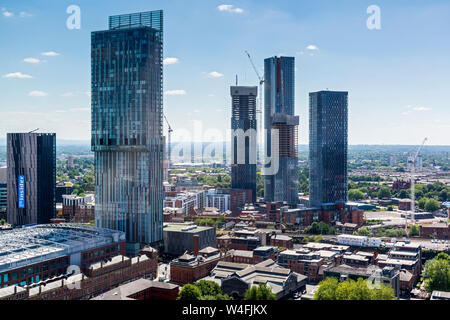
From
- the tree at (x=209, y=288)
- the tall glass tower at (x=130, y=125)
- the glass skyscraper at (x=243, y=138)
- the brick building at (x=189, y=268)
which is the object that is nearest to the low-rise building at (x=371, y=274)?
the tree at (x=209, y=288)

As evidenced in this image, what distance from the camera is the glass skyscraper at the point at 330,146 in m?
69.9

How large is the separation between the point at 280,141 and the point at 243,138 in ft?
24.9

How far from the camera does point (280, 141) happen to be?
76062mm

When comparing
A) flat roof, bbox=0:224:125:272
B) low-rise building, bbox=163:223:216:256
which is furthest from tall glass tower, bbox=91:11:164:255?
flat roof, bbox=0:224:125:272

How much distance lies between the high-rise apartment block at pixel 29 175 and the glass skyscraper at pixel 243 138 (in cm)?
3381

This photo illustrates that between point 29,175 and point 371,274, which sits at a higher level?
point 29,175

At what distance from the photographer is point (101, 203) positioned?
41719 mm

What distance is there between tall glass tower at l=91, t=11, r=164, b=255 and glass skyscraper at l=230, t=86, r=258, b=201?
37821 mm

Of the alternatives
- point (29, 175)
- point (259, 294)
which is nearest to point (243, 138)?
point (29, 175)

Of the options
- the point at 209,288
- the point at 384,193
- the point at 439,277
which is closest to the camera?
the point at 209,288

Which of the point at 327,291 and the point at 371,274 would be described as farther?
the point at 371,274

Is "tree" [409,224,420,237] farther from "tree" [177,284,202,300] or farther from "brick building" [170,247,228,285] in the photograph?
"tree" [177,284,202,300]

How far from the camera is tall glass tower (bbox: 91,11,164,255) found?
132 ft

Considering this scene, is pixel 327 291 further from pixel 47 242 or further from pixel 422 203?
pixel 422 203
